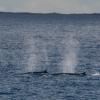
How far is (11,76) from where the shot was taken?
346 feet

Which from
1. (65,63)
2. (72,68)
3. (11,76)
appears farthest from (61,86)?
(65,63)

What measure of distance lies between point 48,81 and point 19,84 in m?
5.66

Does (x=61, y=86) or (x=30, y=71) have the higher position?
(x=30, y=71)

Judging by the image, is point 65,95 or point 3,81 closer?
point 65,95

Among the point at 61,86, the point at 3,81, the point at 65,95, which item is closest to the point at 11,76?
the point at 3,81

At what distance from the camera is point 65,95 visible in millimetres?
86688

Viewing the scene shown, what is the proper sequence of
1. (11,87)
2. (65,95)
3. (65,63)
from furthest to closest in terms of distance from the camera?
(65,63)
(11,87)
(65,95)

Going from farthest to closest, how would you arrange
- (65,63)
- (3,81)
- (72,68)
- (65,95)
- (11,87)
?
(65,63)
(72,68)
(3,81)
(11,87)
(65,95)

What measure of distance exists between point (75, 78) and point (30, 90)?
1371 centimetres

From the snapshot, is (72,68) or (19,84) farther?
(72,68)

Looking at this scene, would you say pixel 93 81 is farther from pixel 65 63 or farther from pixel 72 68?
pixel 65 63

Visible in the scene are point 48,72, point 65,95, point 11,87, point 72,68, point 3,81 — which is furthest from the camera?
point 72,68

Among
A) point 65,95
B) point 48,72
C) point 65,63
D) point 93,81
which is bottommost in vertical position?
point 65,95

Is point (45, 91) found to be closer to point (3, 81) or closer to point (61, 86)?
point (61, 86)
